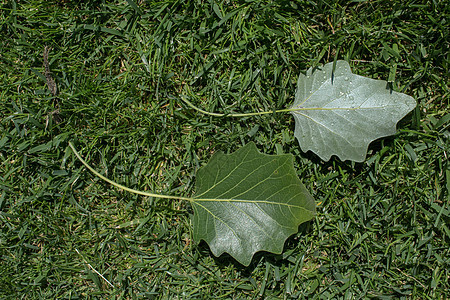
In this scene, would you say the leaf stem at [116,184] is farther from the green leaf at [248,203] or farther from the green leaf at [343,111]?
the green leaf at [343,111]

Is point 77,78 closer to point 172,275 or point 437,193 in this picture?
point 172,275

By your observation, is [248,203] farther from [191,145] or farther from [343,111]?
[343,111]

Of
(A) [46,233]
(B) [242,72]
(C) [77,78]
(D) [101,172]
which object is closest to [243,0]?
(B) [242,72]

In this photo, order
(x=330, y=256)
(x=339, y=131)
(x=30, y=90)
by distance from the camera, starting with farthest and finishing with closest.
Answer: (x=30, y=90)
(x=330, y=256)
(x=339, y=131)

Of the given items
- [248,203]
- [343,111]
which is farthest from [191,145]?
[343,111]

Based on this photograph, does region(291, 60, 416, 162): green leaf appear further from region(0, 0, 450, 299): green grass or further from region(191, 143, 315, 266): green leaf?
region(191, 143, 315, 266): green leaf

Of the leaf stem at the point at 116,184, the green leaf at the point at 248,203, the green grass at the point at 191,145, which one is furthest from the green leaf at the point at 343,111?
the leaf stem at the point at 116,184
